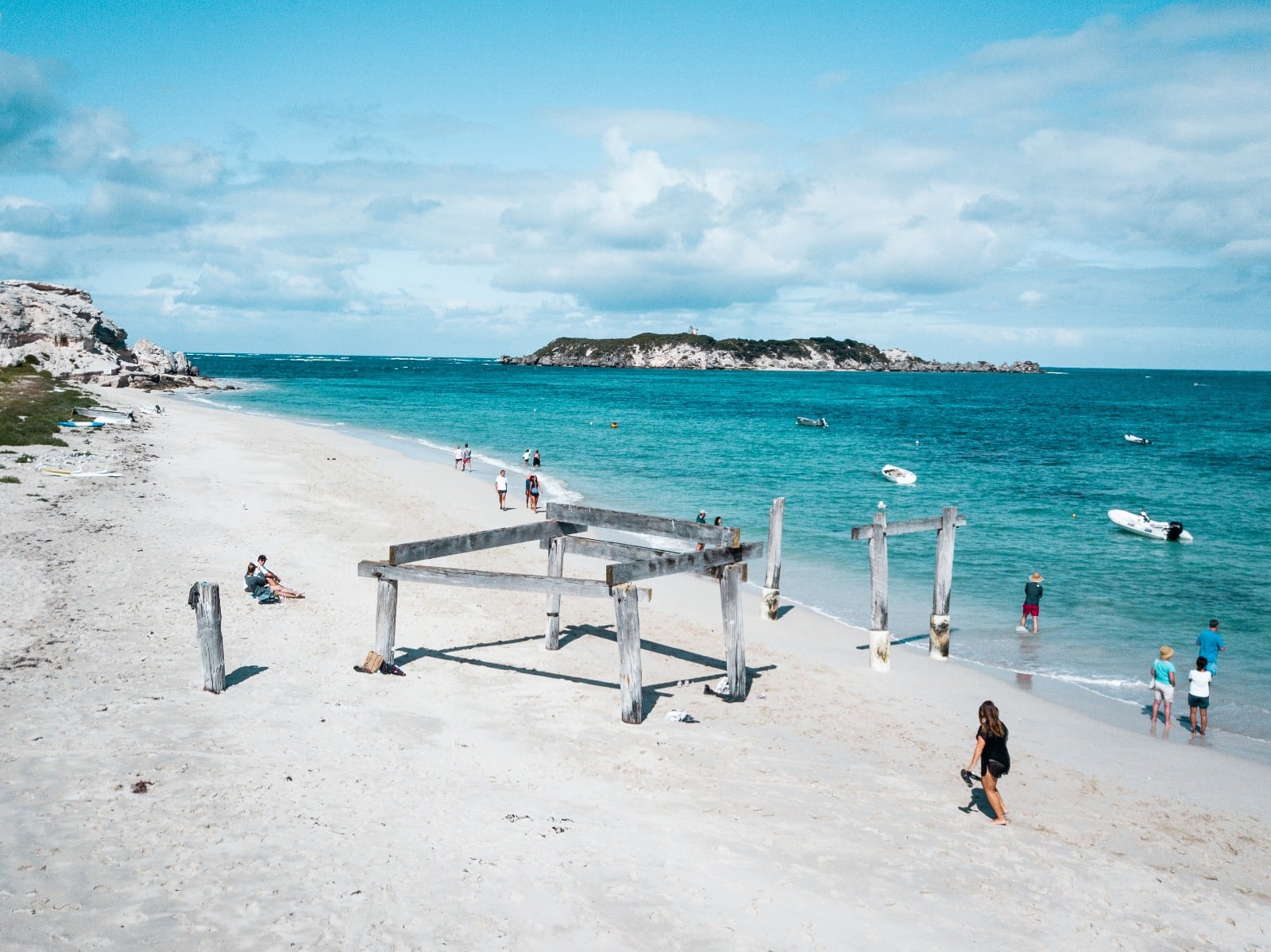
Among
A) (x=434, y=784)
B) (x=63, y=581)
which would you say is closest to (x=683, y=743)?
(x=434, y=784)

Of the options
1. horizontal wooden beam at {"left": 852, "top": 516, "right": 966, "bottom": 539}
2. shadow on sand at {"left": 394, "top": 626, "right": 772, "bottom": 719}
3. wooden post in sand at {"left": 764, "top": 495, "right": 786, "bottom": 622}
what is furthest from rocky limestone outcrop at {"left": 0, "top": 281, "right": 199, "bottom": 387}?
horizontal wooden beam at {"left": 852, "top": 516, "right": 966, "bottom": 539}

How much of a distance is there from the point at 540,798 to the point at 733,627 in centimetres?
434

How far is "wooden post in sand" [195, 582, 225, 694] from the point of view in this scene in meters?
10.8

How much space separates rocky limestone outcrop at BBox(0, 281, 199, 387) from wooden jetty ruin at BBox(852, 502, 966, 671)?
229ft

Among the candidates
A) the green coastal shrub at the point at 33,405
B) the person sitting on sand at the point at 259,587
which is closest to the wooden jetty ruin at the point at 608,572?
the person sitting on sand at the point at 259,587

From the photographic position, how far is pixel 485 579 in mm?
11930

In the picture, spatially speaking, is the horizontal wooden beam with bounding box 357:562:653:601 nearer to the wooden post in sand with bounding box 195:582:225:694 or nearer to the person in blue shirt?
the wooden post in sand with bounding box 195:582:225:694

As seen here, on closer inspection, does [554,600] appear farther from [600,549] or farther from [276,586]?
[276,586]

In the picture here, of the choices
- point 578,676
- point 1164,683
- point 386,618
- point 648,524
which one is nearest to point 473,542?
point 386,618

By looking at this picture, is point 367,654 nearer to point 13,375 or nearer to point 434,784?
point 434,784

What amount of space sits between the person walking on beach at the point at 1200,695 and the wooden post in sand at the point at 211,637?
557 inches

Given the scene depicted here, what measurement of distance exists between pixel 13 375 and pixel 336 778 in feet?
212

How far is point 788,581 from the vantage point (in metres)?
21.8

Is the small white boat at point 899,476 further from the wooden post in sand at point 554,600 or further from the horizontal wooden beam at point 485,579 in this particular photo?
the horizontal wooden beam at point 485,579
